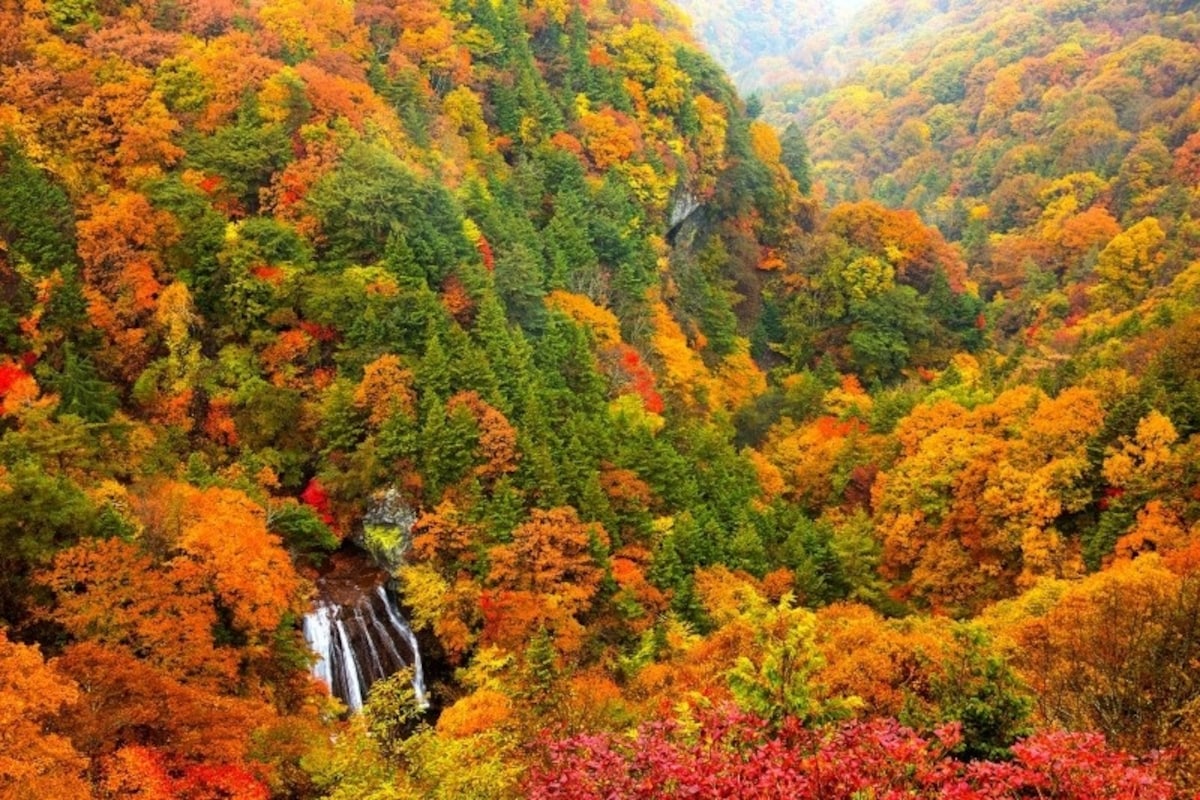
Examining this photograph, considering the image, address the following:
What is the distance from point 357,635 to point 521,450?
10.7 metres

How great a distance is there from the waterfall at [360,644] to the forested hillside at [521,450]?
0.51 m

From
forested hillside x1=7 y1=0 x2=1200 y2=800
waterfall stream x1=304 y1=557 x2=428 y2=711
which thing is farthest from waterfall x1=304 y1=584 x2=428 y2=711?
forested hillside x1=7 y1=0 x2=1200 y2=800

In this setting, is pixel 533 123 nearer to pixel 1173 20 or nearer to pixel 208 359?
pixel 208 359

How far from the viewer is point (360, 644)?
118 feet

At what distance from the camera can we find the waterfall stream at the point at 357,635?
3466cm

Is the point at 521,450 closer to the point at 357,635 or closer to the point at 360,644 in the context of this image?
the point at 357,635

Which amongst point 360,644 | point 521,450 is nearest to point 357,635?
point 360,644

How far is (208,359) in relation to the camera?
41.1 meters

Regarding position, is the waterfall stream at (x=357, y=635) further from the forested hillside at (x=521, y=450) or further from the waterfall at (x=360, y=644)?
the forested hillside at (x=521, y=450)

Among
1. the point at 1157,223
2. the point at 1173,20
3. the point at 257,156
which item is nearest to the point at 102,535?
the point at 257,156

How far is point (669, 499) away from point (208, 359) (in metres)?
22.9

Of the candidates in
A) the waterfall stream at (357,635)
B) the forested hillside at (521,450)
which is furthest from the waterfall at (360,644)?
the forested hillside at (521,450)

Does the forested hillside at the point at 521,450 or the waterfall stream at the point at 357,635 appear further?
the waterfall stream at the point at 357,635

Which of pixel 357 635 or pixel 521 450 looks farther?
pixel 521 450
